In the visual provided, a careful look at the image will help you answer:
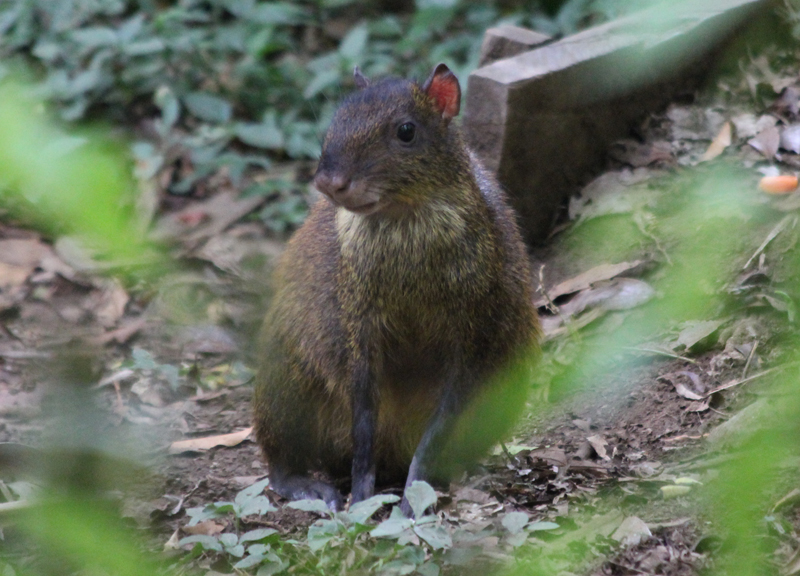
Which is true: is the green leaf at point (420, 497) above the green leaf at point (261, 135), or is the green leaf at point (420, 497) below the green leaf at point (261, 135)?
below

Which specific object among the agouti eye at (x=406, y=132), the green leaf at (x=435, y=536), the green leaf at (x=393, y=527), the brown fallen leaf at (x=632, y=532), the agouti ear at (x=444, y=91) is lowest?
the brown fallen leaf at (x=632, y=532)

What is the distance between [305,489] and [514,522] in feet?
5.33

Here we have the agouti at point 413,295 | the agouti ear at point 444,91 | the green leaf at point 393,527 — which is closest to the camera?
the green leaf at point 393,527

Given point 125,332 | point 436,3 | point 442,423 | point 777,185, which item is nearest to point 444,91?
point 442,423

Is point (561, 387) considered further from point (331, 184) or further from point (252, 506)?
point (331, 184)

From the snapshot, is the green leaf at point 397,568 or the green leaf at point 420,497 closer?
the green leaf at point 397,568

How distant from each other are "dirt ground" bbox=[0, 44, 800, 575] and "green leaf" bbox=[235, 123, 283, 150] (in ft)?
4.05

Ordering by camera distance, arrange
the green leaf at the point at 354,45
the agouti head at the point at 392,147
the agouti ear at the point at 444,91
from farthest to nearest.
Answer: the green leaf at the point at 354,45 < the agouti ear at the point at 444,91 < the agouti head at the point at 392,147

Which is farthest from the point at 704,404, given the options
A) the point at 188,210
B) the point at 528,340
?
the point at 188,210

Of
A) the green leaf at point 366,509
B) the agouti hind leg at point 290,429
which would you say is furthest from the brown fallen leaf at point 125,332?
the green leaf at point 366,509

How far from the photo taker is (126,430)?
1161 mm

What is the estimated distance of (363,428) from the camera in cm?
403

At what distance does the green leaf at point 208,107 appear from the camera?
8320 mm

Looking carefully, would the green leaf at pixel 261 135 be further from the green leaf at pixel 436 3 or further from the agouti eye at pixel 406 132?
the agouti eye at pixel 406 132
